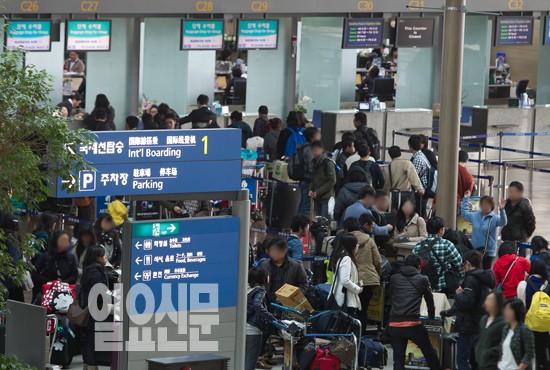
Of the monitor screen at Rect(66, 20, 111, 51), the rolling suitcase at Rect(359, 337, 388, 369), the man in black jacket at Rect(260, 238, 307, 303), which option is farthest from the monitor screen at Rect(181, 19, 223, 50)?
the rolling suitcase at Rect(359, 337, 388, 369)

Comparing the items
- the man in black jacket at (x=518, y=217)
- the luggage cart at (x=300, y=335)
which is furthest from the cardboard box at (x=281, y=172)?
the luggage cart at (x=300, y=335)

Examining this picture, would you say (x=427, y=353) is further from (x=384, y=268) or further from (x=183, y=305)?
(x=183, y=305)

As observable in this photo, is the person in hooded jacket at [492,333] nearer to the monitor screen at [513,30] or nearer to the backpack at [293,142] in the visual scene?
the backpack at [293,142]

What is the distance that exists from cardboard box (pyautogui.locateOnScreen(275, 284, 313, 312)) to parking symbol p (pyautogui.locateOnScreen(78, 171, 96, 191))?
2.92 metres

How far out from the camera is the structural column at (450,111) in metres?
15.0

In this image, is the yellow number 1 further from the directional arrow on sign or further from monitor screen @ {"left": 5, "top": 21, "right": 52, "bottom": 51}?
monitor screen @ {"left": 5, "top": 21, "right": 52, "bottom": 51}

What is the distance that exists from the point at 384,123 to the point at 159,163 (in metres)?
14.9

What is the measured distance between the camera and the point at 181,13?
861 inches

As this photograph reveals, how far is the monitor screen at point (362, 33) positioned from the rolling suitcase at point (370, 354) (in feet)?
39.8

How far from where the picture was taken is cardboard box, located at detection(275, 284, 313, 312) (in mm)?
11883

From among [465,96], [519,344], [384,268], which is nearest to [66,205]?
[384,268]

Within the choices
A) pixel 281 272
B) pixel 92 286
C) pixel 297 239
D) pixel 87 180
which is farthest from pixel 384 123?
pixel 87 180

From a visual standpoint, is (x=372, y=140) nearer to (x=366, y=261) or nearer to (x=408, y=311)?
(x=366, y=261)

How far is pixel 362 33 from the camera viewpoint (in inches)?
937
